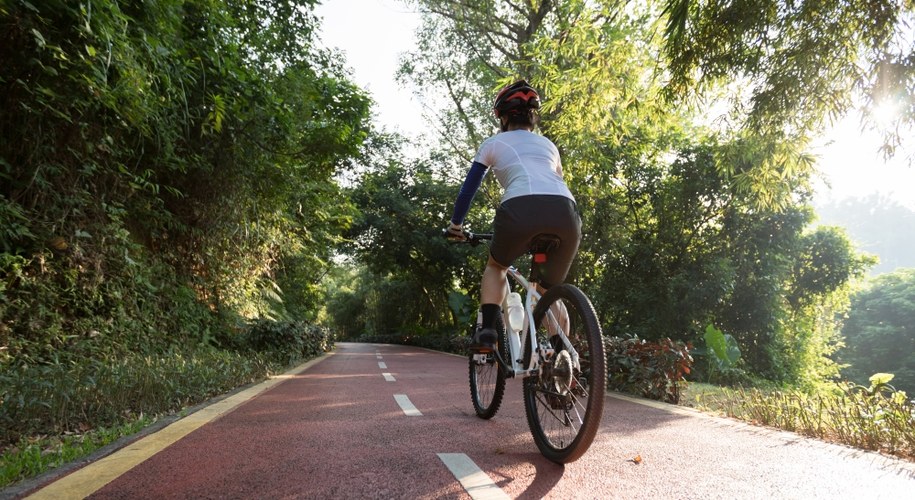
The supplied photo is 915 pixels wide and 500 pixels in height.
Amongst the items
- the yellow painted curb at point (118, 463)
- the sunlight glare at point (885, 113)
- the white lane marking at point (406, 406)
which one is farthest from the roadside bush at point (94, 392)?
the sunlight glare at point (885, 113)

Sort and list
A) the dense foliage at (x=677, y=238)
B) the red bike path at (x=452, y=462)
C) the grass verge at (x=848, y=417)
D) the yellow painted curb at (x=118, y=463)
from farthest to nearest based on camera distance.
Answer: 1. the dense foliage at (x=677, y=238)
2. the grass verge at (x=848, y=417)
3. the red bike path at (x=452, y=462)
4. the yellow painted curb at (x=118, y=463)

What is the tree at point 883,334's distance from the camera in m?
37.8

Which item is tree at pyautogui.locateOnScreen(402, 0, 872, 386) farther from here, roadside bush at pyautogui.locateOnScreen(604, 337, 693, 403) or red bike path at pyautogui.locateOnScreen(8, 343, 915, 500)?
red bike path at pyautogui.locateOnScreen(8, 343, 915, 500)

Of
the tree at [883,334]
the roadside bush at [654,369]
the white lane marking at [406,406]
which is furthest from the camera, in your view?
the tree at [883,334]

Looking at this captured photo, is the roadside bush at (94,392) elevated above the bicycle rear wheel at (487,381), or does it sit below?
below

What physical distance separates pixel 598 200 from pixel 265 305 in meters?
9.15

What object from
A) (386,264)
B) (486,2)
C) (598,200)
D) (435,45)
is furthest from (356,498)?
(386,264)

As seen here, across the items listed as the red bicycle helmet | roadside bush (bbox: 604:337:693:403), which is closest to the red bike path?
roadside bush (bbox: 604:337:693:403)

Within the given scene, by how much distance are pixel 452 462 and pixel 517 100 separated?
2.19 m

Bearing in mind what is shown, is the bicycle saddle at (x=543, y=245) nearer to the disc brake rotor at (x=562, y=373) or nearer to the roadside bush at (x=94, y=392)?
the disc brake rotor at (x=562, y=373)

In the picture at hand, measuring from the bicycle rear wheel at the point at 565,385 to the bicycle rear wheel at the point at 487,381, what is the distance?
44cm

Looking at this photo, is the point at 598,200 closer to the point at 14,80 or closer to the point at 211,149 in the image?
the point at 211,149

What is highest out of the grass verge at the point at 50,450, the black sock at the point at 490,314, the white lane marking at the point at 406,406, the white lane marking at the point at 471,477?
the black sock at the point at 490,314

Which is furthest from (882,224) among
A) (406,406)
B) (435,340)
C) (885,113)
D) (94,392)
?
(94,392)
